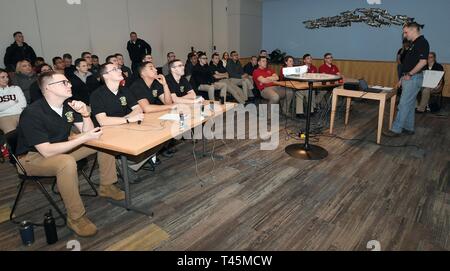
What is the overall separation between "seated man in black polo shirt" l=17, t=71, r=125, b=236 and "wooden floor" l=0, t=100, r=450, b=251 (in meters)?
0.28

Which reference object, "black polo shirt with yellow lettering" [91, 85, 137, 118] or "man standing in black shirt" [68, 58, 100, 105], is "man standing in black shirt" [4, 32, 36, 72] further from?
"black polo shirt with yellow lettering" [91, 85, 137, 118]

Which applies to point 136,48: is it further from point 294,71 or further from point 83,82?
point 294,71

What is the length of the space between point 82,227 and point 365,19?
29.2ft

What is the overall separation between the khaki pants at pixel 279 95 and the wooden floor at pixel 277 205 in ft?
5.65

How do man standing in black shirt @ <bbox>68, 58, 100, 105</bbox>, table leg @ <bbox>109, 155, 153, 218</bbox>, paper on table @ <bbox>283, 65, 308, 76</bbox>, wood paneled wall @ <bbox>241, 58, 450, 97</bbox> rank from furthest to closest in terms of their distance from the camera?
wood paneled wall @ <bbox>241, 58, 450, 97</bbox> < man standing in black shirt @ <bbox>68, 58, 100, 105</bbox> < paper on table @ <bbox>283, 65, 308, 76</bbox> < table leg @ <bbox>109, 155, 153, 218</bbox>

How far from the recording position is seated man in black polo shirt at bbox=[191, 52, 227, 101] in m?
6.34

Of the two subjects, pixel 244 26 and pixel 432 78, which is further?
pixel 244 26

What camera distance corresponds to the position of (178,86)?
409 centimetres

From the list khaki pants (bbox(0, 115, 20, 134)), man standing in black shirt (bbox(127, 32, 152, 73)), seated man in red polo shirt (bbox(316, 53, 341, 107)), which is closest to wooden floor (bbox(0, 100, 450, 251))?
khaki pants (bbox(0, 115, 20, 134))

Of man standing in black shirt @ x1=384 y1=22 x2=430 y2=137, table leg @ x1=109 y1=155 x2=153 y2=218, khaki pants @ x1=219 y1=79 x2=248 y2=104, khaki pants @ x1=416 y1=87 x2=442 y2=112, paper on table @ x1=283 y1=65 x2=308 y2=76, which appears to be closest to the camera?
table leg @ x1=109 y1=155 x2=153 y2=218

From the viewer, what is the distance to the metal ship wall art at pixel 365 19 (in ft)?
25.9

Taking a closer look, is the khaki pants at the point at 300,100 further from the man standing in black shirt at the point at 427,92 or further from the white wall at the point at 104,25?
the white wall at the point at 104,25

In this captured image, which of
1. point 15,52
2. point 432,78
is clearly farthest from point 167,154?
point 432,78

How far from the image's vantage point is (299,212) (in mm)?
2656
